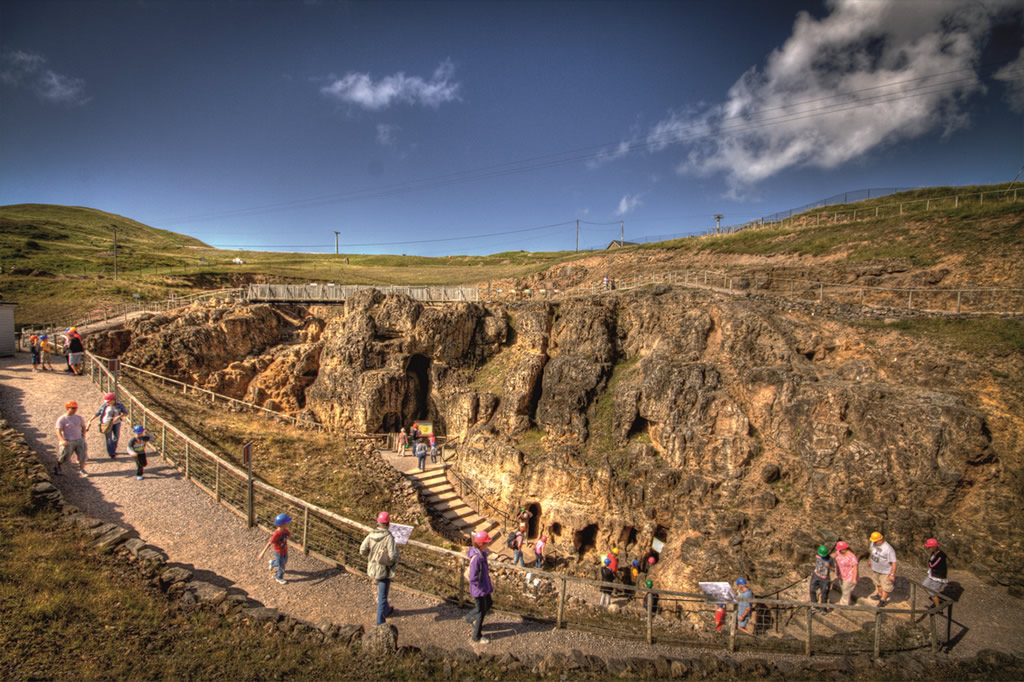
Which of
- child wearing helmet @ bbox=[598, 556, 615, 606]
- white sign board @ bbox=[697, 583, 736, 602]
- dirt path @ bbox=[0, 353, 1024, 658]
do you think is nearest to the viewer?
dirt path @ bbox=[0, 353, 1024, 658]

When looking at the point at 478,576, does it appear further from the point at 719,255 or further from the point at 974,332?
the point at 719,255

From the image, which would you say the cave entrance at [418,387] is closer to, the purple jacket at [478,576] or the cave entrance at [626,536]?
the cave entrance at [626,536]

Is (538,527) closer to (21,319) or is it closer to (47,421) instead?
(47,421)

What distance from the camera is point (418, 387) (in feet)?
97.8

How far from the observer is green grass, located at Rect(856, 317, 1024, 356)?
16.3 m

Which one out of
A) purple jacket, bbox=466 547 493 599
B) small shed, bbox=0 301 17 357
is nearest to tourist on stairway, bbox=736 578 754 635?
purple jacket, bbox=466 547 493 599

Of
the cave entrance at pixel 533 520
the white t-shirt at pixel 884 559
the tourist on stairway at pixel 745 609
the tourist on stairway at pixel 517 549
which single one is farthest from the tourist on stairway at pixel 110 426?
the white t-shirt at pixel 884 559

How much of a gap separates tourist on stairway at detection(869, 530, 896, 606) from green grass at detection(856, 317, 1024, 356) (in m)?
10.8

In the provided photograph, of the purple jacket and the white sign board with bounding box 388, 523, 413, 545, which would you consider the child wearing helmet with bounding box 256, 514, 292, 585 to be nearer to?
the white sign board with bounding box 388, 523, 413, 545

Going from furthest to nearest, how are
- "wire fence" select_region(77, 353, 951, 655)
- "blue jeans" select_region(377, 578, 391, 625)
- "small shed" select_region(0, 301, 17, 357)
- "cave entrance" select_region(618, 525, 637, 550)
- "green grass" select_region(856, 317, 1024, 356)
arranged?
"small shed" select_region(0, 301, 17, 357)
"cave entrance" select_region(618, 525, 637, 550)
"green grass" select_region(856, 317, 1024, 356)
"wire fence" select_region(77, 353, 951, 655)
"blue jeans" select_region(377, 578, 391, 625)

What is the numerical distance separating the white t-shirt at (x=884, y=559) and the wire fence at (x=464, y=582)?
109 centimetres

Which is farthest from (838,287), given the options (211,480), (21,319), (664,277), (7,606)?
(21,319)

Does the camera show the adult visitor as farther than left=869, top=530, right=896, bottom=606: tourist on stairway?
No

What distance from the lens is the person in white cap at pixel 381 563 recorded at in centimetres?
728
